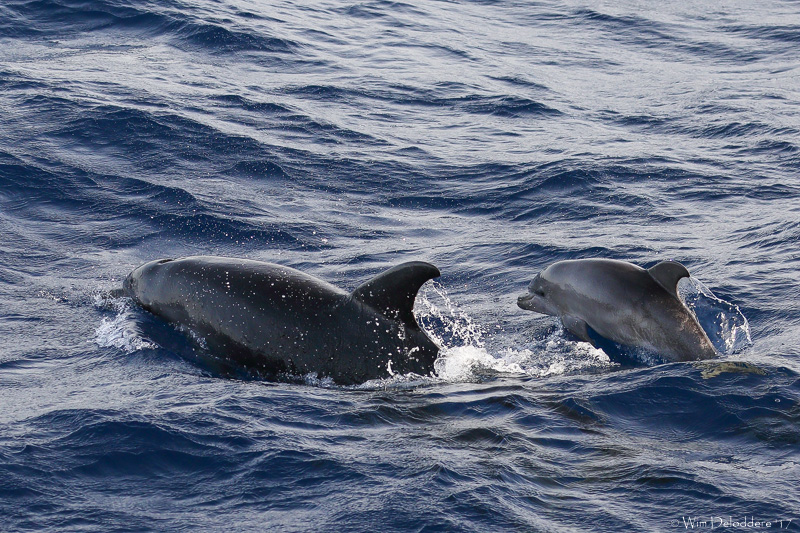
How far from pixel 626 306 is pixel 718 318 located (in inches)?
51.6

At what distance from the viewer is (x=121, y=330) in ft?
32.0

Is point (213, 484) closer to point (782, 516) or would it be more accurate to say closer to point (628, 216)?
point (782, 516)

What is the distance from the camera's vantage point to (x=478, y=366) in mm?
9117

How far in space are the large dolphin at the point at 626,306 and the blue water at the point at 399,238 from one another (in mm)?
322

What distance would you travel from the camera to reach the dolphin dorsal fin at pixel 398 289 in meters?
8.13

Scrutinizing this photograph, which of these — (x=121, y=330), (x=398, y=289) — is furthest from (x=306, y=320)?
(x=121, y=330)

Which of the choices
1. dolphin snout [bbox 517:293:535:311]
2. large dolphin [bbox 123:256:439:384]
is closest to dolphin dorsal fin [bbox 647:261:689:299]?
dolphin snout [bbox 517:293:535:311]

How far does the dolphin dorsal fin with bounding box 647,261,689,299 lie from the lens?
9.63 m

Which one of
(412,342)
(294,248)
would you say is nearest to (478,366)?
(412,342)

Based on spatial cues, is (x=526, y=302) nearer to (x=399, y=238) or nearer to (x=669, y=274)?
(x=669, y=274)

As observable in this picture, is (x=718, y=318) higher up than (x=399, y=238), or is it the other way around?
(x=718, y=318)

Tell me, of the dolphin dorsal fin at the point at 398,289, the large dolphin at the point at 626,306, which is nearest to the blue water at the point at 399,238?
the large dolphin at the point at 626,306

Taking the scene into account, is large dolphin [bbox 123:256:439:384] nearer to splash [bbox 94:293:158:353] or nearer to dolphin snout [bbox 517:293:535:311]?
splash [bbox 94:293:158:353]

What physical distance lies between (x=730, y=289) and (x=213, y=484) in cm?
713
